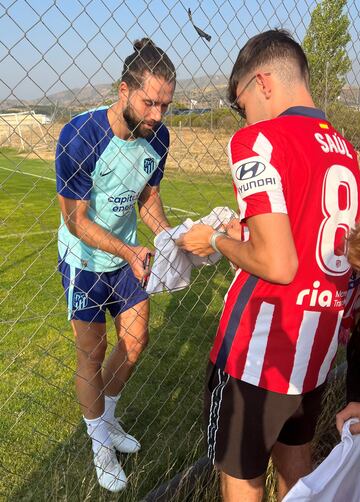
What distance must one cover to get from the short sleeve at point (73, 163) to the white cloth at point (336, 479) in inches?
60.4

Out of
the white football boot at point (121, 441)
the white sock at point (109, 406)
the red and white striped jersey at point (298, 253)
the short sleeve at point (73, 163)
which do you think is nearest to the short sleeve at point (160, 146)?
the short sleeve at point (73, 163)

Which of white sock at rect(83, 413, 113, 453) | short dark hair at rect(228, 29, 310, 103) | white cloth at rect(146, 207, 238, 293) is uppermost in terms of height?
short dark hair at rect(228, 29, 310, 103)

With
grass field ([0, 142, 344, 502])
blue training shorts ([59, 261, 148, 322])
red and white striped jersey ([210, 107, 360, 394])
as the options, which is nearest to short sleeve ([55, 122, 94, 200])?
grass field ([0, 142, 344, 502])

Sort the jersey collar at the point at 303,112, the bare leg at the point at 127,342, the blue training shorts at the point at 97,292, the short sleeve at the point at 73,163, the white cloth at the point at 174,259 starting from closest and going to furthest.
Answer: the jersey collar at the point at 303,112, the white cloth at the point at 174,259, the short sleeve at the point at 73,163, the blue training shorts at the point at 97,292, the bare leg at the point at 127,342

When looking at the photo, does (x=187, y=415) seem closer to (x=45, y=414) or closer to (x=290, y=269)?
(x=45, y=414)

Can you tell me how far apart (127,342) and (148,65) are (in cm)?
150

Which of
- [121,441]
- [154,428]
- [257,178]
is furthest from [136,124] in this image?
[154,428]

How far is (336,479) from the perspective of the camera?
1.64 meters

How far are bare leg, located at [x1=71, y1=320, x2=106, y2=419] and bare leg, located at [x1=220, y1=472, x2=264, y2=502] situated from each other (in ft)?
3.19

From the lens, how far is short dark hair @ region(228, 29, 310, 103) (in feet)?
5.76

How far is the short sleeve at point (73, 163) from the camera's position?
92.5 inches

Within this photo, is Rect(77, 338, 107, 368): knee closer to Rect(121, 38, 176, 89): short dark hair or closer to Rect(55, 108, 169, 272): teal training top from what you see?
Rect(55, 108, 169, 272): teal training top

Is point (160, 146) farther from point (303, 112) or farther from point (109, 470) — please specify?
point (109, 470)

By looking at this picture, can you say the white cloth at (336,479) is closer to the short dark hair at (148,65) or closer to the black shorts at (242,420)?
the black shorts at (242,420)
